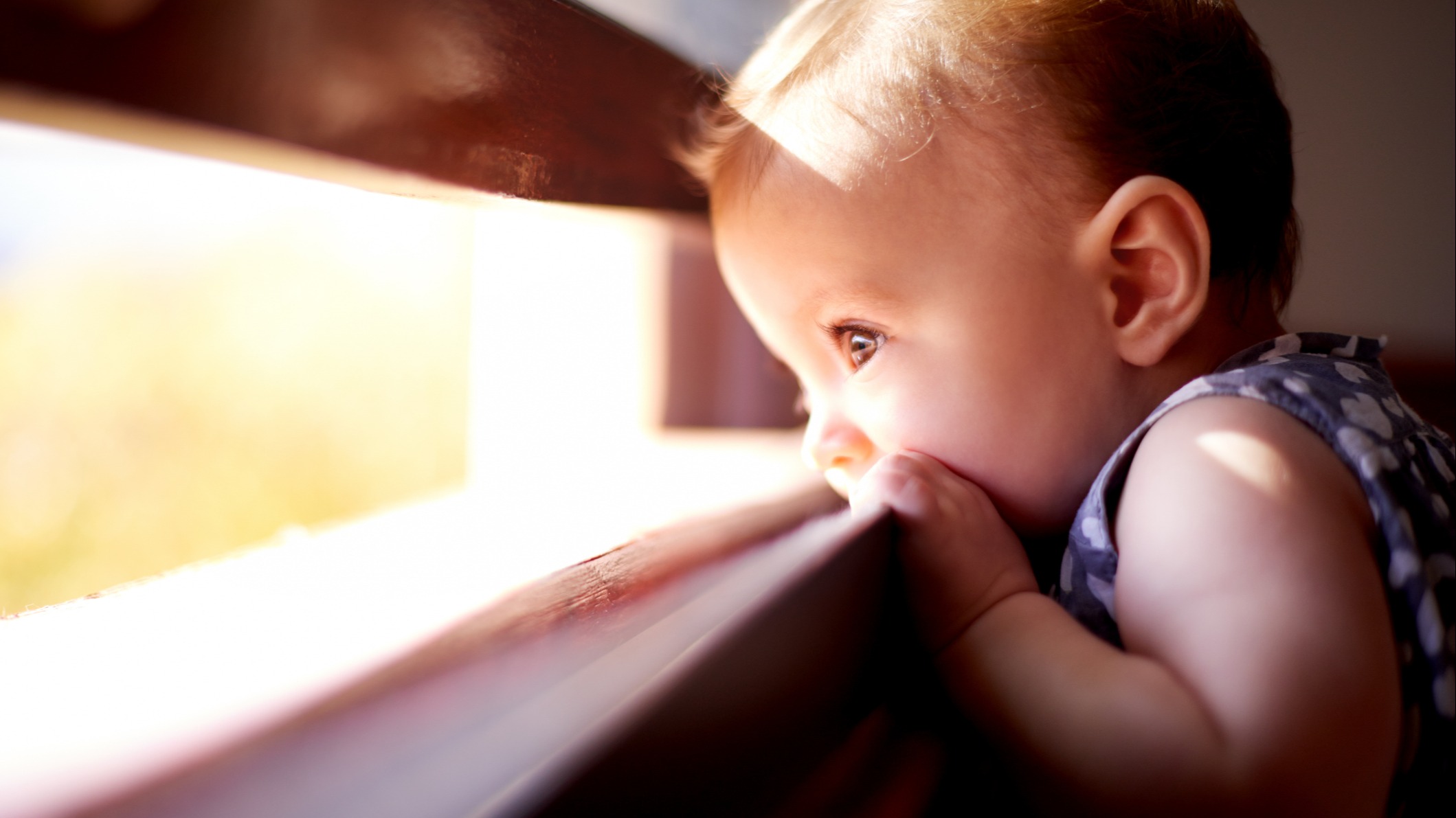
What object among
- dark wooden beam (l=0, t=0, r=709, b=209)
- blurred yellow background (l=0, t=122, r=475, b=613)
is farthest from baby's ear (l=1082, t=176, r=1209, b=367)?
blurred yellow background (l=0, t=122, r=475, b=613)

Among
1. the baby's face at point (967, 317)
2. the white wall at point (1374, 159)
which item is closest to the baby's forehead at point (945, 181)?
the baby's face at point (967, 317)

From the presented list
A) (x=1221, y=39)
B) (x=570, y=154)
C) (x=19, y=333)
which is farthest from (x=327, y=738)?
(x=19, y=333)

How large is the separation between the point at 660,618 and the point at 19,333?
1332 mm

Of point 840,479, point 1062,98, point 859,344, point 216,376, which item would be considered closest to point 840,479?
point 840,479

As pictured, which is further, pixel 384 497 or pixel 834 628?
pixel 384 497

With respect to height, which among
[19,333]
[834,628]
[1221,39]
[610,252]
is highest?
[1221,39]

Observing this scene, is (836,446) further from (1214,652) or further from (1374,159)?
(1374,159)

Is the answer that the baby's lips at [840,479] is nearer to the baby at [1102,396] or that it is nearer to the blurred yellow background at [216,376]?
the baby at [1102,396]

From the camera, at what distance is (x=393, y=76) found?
0.40 metres

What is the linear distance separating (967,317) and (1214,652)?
30 cm

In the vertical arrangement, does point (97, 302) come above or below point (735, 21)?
below

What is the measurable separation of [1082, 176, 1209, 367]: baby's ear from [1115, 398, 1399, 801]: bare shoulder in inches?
5.8

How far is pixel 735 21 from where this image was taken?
3.02ft

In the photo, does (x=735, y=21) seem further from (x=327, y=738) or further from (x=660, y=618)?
(x=327, y=738)
